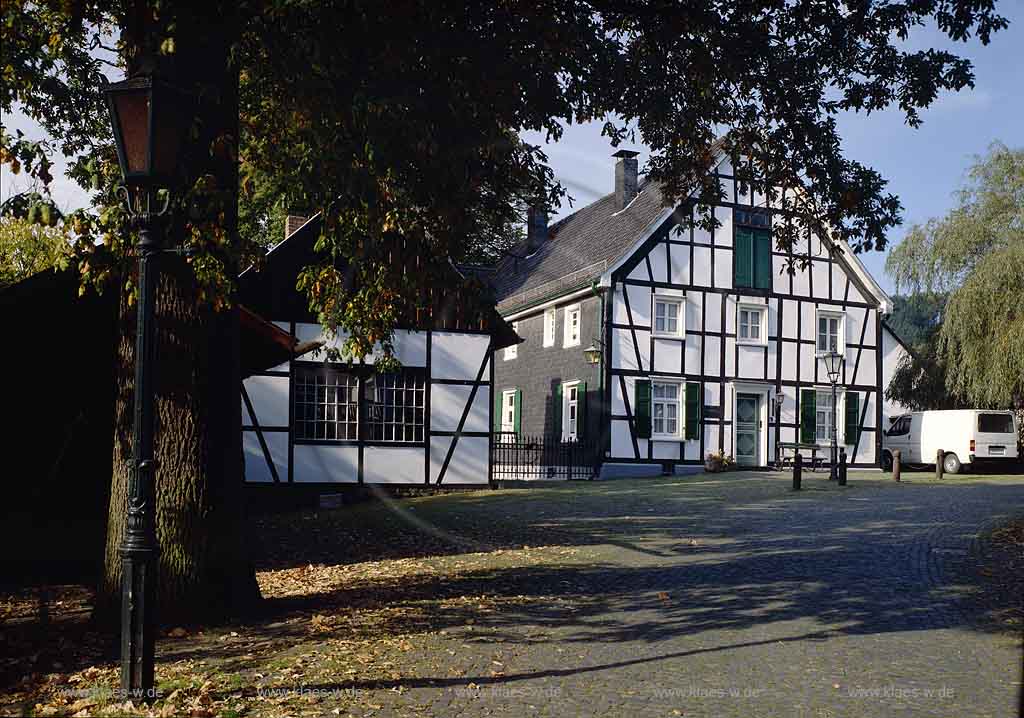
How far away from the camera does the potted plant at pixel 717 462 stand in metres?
30.1

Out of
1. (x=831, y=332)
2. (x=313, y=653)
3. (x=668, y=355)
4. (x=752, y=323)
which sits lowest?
(x=313, y=653)

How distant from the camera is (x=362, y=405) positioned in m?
22.8

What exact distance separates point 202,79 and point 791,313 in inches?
1002

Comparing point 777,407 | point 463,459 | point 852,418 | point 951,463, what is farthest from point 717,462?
point 463,459

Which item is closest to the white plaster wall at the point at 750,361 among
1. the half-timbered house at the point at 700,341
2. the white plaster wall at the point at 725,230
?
the half-timbered house at the point at 700,341

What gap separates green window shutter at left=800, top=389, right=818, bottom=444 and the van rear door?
174 inches

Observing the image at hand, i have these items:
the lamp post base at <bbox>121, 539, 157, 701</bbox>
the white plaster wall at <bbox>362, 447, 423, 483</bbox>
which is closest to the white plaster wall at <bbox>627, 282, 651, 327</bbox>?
the white plaster wall at <bbox>362, 447, 423, 483</bbox>

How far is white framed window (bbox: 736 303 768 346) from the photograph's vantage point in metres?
31.6

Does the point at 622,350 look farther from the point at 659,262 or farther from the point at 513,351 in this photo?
the point at 513,351

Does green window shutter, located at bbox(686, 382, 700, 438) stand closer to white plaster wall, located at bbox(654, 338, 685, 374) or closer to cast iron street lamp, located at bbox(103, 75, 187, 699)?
white plaster wall, located at bbox(654, 338, 685, 374)

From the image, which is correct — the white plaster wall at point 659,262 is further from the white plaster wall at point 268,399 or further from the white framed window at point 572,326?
the white plaster wall at point 268,399

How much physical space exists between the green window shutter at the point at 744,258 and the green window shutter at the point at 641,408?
4381 mm

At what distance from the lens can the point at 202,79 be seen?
916cm

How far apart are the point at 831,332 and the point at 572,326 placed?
25.9 feet
